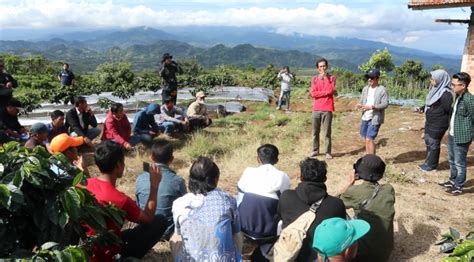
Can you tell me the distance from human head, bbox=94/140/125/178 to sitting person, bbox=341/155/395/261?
1.79 metres

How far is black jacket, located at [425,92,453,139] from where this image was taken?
16.0 ft

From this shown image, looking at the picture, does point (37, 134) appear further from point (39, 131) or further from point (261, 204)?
point (261, 204)

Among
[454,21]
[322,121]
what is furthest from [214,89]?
[322,121]

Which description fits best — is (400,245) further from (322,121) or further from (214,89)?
(214,89)

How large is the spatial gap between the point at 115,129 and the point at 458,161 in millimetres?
4586

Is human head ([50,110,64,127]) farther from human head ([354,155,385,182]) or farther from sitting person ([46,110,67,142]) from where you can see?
human head ([354,155,385,182])

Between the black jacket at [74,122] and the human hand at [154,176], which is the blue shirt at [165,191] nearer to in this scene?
the human hand at [154,176]

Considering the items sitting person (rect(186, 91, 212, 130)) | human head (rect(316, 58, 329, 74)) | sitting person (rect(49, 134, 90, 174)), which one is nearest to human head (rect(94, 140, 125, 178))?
sitting person (rect(49, 134, 90, 174))

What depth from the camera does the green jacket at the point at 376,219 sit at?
9.73 ft

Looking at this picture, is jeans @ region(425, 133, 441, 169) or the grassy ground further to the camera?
jeans @ region(425, 133, 441, 169)

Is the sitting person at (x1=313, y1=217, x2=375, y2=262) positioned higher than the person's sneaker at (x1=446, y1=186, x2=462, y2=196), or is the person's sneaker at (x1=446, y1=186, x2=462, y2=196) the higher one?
the sitting person at (x1=313, y1=217, x2=375, y2=262)

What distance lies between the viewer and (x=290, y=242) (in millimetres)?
2621

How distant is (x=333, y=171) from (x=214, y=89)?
10987mm

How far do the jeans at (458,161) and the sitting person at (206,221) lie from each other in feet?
10.4
